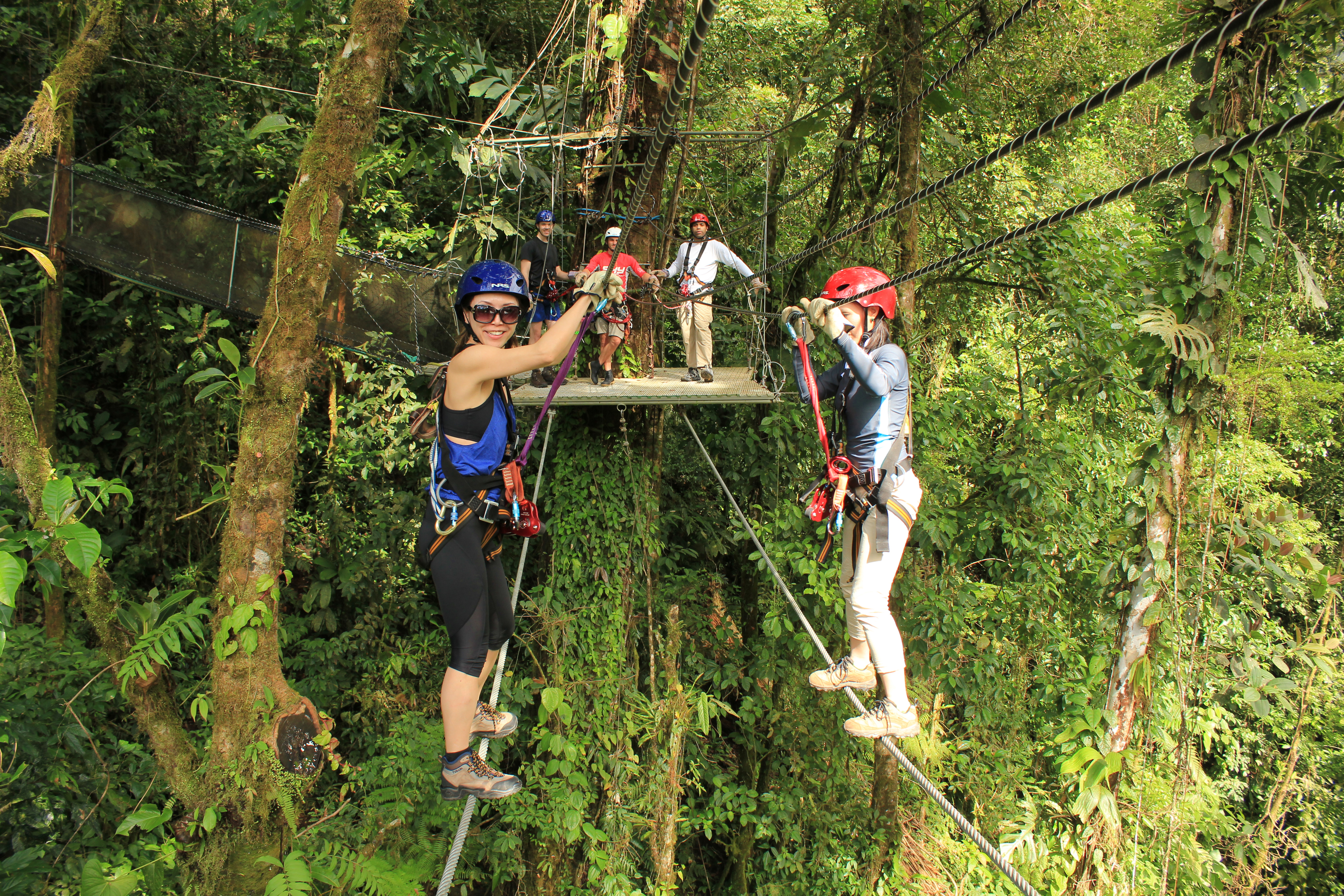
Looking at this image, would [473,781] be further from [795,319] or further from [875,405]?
[795,319]

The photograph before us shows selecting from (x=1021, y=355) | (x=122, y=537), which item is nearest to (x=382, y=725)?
(x=122, y=537)

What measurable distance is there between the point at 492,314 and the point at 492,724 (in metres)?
1.48

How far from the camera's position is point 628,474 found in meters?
5.29

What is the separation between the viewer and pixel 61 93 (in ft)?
15.4

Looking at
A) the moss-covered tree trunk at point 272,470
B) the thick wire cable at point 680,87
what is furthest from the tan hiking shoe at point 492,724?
the thick wire cable at point 680,87

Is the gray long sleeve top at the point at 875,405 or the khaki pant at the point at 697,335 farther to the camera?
the khaki pant at the point at 697,335

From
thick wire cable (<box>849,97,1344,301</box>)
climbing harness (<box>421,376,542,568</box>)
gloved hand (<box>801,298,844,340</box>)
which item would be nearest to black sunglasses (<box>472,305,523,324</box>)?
climbing harness (<box>421,376,542,568</box>)

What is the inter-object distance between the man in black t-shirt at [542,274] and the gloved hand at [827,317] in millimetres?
2354

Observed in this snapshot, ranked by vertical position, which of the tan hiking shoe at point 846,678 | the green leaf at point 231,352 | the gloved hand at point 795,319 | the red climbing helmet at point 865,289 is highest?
the red climbing helmet at point 865,289

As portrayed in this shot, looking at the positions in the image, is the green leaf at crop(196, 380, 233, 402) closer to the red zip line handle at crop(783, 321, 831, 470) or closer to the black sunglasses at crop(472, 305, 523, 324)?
the black sunglasses at crop(472, 305, 523, 324)

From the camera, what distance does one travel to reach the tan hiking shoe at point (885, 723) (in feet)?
8.84

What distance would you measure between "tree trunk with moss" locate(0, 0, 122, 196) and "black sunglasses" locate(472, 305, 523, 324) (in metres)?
3.22

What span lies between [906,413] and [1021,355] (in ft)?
18.9

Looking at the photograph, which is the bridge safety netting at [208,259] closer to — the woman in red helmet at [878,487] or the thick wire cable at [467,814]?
the thick wire cable at [467,814]
